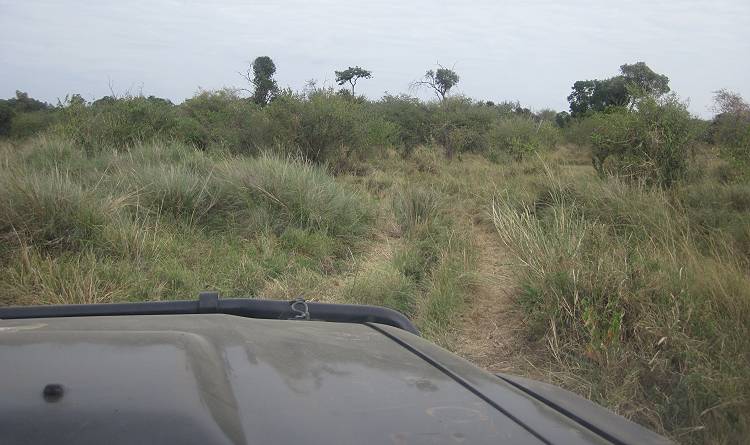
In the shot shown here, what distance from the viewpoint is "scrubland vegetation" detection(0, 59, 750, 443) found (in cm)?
468

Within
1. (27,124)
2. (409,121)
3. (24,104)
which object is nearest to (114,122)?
(27,124)

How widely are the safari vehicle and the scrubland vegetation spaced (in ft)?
7.56

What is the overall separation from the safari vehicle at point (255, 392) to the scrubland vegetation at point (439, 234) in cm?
231

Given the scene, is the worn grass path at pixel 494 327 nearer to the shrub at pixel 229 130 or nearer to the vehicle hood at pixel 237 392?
the vehicle hood at pixel 237 392

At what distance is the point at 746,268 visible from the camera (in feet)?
19.1

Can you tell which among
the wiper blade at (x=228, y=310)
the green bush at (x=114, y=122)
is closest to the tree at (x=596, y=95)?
the green bush at (x=114, y=122)

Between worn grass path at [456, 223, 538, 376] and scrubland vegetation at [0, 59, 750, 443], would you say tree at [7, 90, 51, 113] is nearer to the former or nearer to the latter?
scrubland vegetation at [0, 59, 750, 443]

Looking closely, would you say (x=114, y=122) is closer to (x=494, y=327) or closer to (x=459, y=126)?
(x=494, y=327)

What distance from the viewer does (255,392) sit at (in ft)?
5.83

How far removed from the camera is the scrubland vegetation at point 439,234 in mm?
4684

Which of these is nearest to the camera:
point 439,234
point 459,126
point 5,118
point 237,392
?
point 237,392

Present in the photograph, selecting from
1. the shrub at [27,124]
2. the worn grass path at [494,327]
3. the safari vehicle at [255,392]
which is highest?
the shrub at [27,124]

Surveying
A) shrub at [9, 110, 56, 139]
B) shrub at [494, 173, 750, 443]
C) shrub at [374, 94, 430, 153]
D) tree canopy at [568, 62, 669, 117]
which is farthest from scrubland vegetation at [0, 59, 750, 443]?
tree canopy at [568, 62, 669, 117]

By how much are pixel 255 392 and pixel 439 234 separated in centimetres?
734
